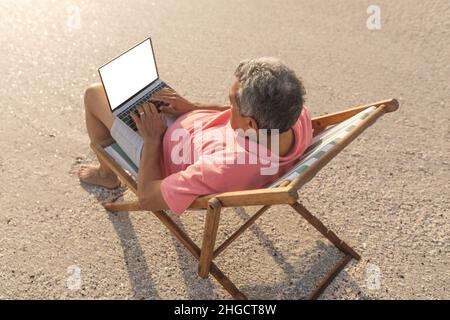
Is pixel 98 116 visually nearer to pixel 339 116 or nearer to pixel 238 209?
pixel 238 209

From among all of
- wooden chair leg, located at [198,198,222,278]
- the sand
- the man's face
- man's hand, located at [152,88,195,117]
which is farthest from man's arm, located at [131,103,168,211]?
the sand

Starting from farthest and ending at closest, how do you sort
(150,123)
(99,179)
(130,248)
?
1. (99,179)
2. (130,248)
3. (150,123)

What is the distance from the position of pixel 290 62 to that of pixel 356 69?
56cm

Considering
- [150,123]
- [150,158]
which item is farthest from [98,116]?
[150,158]

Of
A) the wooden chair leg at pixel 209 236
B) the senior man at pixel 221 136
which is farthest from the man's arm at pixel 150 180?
the wooden chair leg at pixel 209 236

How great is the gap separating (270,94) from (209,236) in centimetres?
78

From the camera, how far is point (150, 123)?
8.18ft

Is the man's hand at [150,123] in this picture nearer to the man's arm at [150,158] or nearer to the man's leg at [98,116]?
the man's arm at [150,158]

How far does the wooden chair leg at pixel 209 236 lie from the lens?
6.76 ft

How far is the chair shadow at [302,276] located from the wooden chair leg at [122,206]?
75 centimetres

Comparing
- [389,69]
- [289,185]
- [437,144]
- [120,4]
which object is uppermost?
[120,4]

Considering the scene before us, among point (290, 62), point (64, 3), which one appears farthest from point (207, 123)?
point (64, 3)

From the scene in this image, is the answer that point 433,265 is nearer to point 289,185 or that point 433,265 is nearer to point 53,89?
point 289,185

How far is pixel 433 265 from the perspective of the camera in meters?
2.84
